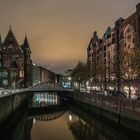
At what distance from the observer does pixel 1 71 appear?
155750 millimetres

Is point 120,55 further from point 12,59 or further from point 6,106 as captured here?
point 12,59

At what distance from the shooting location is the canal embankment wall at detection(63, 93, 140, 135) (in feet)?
151

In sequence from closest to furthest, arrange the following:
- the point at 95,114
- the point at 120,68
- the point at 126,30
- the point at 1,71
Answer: the point at 95,114 < the point at 120,68 < the point at 126,30 < the point at 1,71

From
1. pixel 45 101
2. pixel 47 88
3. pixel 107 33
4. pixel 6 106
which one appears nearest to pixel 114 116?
pixel 6 106

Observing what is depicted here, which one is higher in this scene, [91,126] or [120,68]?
[120,68]

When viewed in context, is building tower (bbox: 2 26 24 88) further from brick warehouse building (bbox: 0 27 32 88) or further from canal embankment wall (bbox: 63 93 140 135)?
canal embankment wall (bbox: 63 93 140 135)

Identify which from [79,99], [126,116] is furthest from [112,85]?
[126,116]

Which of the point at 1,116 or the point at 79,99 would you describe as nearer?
the point at 1,116

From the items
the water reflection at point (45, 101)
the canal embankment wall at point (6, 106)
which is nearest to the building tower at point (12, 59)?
the water reflection at point (45, 101)

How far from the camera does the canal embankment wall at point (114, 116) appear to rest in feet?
151

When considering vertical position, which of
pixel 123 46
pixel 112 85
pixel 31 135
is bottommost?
pixel 31 135

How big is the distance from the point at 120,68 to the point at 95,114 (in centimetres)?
1720

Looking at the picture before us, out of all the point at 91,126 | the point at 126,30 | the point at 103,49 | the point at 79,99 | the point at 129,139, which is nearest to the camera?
the point at 129,139

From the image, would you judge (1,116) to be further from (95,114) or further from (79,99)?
(79,99)
